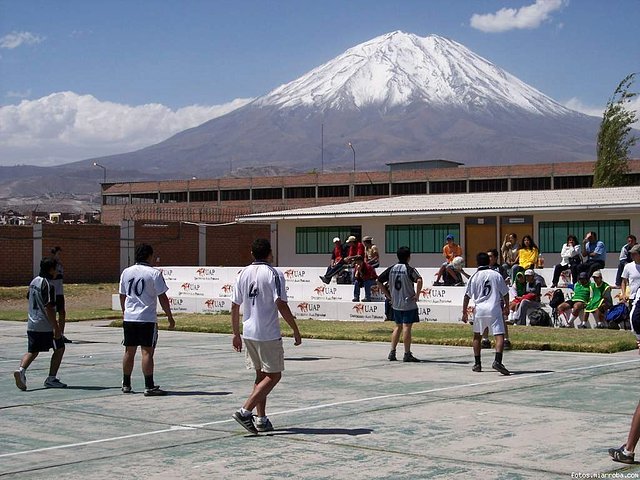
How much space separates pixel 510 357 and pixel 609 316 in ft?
17.7

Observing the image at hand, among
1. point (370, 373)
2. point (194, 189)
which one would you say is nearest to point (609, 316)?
point (370, 373)

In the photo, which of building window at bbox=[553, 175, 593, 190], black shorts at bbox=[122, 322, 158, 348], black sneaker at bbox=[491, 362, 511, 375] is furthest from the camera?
building window at bbox=[553, 175, 593, 190]

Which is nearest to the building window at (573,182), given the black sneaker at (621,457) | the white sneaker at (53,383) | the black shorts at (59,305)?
the black shorts at (59,305)

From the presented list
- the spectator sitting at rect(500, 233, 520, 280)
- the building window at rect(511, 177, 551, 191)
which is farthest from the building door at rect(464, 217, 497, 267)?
the building window at rect(511, 177, 551, 191)

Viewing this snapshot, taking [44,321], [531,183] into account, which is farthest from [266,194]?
[44,321]

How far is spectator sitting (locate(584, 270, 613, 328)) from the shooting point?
21984 millimetres

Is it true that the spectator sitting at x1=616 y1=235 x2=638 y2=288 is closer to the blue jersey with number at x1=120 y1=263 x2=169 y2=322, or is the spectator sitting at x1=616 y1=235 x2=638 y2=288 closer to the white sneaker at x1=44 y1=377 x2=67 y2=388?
the blue jersey with number at x1=120 y1=263 x2=169 y2=322

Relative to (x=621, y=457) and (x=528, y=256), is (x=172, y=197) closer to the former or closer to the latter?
(x=528, y=256)

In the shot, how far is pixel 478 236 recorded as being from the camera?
109ft

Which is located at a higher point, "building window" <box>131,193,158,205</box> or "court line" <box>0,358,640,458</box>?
"building window" <box>131,193,158,205</box>

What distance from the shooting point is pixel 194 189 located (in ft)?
343

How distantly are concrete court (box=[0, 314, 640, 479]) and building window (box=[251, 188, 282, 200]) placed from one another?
81518 mm

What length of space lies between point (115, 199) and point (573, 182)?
171ft

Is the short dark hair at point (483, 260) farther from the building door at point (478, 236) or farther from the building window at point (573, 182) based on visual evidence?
the building window at point (573, 182)
